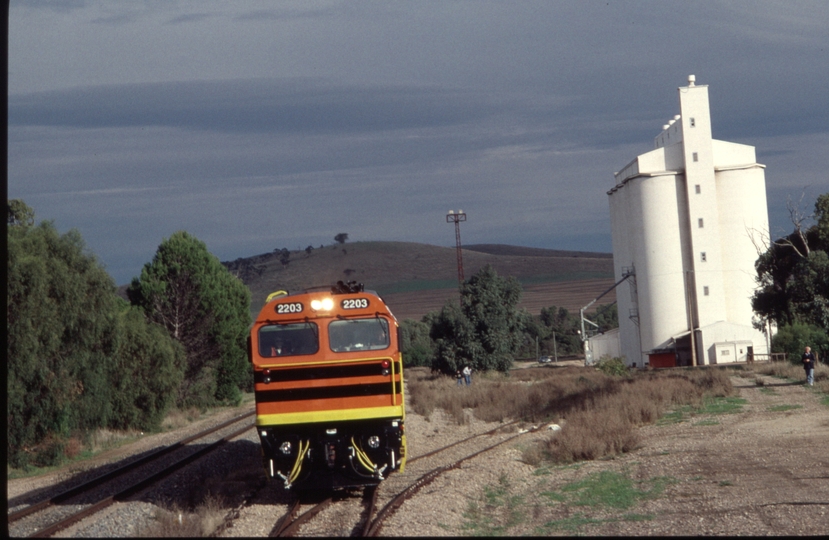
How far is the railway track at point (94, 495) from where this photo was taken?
14.6 metres

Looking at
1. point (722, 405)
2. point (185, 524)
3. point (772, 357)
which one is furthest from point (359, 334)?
point (772, 357)

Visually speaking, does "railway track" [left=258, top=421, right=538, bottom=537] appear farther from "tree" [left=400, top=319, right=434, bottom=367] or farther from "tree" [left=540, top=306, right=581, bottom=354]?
"tree" [left=540, top=306, right=581, bottom=354]

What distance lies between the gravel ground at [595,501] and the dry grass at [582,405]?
796 mm

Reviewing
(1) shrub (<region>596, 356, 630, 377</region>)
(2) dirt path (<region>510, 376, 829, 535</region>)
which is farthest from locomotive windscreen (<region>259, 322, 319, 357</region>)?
(1) shrub (<region>596, 356, 630, 377</region>)

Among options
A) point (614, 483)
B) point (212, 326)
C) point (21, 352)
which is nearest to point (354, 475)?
point (614, 483)

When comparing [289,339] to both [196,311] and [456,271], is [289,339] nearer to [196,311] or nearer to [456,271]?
[196,311]

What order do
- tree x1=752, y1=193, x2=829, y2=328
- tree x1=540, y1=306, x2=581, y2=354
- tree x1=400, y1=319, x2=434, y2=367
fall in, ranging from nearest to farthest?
tree x1=752, y1=193, x2=829, y2=328 < tree x1=400, y1=319, x2=434, y2=367 < tree x1=540, y1=306, x2=581, y2=354

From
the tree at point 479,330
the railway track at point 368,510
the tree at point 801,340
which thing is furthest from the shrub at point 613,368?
the railway track at point 368,510

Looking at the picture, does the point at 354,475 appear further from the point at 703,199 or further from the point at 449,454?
the point at 703,199

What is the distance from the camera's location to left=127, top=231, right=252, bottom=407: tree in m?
54.0

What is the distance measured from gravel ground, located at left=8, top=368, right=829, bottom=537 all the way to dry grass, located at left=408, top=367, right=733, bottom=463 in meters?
0.80

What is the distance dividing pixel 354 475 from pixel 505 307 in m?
51.2

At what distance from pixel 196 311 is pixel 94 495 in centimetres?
3758

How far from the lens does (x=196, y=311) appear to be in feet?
181
